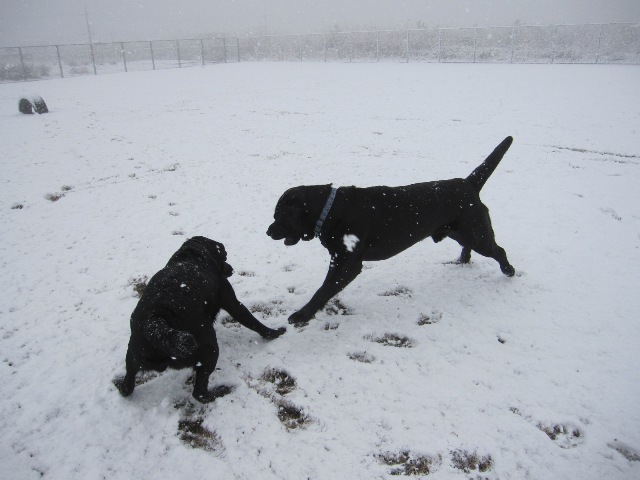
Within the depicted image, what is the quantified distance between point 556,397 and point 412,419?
3.17 ft

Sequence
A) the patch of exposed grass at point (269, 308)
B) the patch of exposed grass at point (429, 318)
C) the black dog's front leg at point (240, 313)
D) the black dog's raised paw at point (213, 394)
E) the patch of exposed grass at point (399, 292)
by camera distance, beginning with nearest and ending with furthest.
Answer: the black dog's raised paw at point (213, 394)
the black dog's front leg at point (240, 313)
the patch of exposed grass at point (429, 318)
the patch of exposed grass at point (269, 308)
the patch of exposed grass at point (399, 292)

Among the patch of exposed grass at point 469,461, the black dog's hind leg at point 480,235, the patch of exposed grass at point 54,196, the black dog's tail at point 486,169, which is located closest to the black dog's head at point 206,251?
the patch of exposed grass at point 469,461

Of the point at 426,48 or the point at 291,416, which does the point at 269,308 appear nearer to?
the point at 291,416

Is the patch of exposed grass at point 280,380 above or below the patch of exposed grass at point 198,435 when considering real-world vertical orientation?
above

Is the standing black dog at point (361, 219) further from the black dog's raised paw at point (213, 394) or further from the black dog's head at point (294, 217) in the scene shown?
the black dog's raised paw at point (213, 394)

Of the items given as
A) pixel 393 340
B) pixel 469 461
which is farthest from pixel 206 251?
pixel 469 461

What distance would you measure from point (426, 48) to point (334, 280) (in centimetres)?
2888

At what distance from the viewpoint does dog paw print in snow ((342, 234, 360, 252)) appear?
3.10m

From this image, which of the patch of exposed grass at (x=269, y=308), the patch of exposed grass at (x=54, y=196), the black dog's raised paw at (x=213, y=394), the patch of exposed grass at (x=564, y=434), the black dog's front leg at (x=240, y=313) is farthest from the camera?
the patch of exposed grass at (x=54, y=196)

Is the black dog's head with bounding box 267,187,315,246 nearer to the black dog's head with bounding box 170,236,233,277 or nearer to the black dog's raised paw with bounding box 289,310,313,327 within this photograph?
the black dog's head with bounding box 170,236,233,277

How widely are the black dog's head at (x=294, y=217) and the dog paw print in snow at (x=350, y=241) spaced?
0.99ft

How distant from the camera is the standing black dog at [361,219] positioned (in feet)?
10.2

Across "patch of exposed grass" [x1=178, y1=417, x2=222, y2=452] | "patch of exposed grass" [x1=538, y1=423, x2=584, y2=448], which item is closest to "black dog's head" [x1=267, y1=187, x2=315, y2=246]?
"patch of exposed grass" [x1=178, y1=417, x2=222, y2=452]

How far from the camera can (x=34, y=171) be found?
23.4ft
